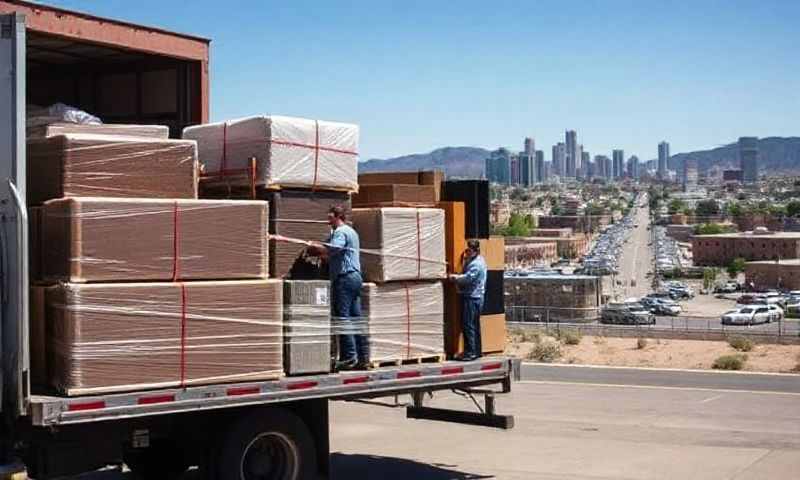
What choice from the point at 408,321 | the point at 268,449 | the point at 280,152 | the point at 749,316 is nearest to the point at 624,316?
the point at 749,316

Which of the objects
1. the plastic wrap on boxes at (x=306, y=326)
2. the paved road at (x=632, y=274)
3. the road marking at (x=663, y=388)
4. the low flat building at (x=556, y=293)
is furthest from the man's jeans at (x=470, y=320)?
the paved road at (x=632, y=274)

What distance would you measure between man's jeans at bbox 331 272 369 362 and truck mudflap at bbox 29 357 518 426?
22 cm

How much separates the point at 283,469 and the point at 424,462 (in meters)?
3.36

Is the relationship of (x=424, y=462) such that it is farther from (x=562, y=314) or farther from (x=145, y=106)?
(x=562, y=314)

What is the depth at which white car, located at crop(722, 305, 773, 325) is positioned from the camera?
7262 cm

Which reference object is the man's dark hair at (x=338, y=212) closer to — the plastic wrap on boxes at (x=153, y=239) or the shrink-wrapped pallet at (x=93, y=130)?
the plastic wrap on boxes at (x=153, y=239)

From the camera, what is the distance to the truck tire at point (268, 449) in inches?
329

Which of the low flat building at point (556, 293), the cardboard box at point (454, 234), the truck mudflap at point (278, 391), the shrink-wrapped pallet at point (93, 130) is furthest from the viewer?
the low flat building at point (556, 293)

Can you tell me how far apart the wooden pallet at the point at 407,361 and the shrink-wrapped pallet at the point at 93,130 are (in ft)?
8.19

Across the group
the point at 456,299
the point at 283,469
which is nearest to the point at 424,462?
the point at 456,299

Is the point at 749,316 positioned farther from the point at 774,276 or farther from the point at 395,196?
the point at 395,196

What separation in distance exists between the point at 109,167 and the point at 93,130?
56 centimetres

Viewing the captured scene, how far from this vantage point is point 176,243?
783cm

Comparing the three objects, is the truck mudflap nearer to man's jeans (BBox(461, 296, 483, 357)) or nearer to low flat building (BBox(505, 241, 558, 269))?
man's jeans (BBox(461, 296, 483, 357))
